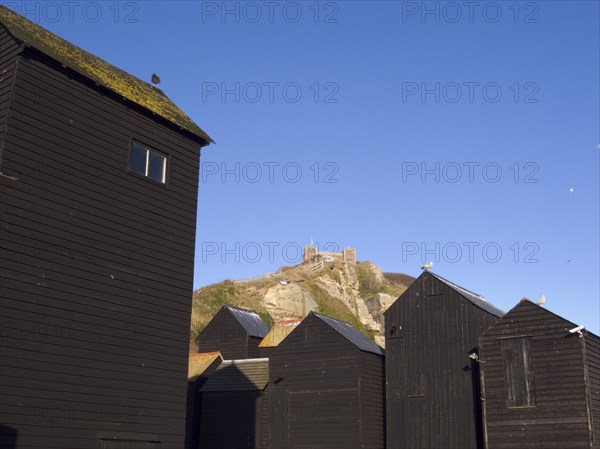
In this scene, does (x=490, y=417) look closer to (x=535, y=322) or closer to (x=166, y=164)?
(x=535, y=322)

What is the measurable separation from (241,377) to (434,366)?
11680 millimetres

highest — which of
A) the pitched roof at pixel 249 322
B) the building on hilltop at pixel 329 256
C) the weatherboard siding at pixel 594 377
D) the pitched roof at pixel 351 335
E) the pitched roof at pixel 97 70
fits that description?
the building on hilltop at pixel 329 256

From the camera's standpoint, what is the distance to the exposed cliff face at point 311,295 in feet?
240

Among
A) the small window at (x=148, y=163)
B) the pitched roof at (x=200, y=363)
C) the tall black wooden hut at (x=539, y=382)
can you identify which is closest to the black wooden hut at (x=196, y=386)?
the pitched roof at (x=200, y=363)

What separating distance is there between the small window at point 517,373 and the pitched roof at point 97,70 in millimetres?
16242

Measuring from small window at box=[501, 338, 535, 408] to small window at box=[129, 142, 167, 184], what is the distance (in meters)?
17.3

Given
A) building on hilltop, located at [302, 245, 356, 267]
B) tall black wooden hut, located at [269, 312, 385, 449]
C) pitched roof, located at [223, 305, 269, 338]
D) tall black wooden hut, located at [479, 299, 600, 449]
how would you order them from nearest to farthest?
1. tall black wooden hut, located at [479, 299, 600, 449]
2. tall black wooden hut, located at [269, 312, 385, 449]
3. pitched roof, located at [223, 305, 269, 338]
4. building on hilltop, located at [302, 245, 356, 267]

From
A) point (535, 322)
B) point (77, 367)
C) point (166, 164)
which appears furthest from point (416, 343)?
point (77, 367)

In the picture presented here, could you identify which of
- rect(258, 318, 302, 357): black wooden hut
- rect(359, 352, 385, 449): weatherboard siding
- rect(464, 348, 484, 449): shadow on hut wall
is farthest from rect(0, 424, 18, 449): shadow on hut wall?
rect(258, 318, 302, 357): black wooden hut

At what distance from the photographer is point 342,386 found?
111 ft

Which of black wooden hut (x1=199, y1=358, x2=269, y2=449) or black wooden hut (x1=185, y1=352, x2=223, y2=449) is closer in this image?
black wooden hut (x1=199, y1=358, x2=269, y2=449)

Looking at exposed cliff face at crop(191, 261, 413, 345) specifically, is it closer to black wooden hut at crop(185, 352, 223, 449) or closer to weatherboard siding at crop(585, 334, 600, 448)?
black wooden hut at crop(185, 352, 223, 449)

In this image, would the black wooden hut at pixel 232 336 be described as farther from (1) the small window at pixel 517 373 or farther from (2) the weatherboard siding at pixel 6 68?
(2) the weatherboard siding at pixel 6 68

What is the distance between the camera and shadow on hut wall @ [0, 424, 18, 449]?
14.8m
